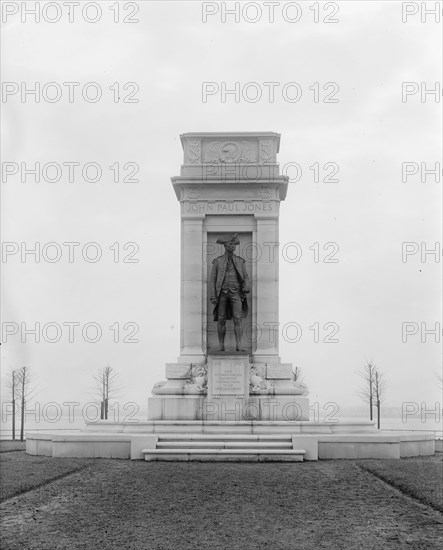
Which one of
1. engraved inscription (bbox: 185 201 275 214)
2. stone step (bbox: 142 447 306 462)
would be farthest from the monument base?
engraved inscription (bbox: 185 201 275 214)

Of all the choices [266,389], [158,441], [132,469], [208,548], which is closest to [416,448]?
[266,389]

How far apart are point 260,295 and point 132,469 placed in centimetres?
1003

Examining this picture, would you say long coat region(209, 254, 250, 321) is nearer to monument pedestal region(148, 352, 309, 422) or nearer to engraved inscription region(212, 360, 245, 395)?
engraved inscription region(212, 360, 245, 395)

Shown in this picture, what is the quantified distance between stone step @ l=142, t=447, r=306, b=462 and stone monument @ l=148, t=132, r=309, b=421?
5.56 metres

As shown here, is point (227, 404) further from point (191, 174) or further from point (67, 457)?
point (191, 174)

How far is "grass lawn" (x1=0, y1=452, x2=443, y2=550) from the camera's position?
10.3 m

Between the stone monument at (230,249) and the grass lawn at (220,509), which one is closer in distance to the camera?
the grass lawn at (220,509)

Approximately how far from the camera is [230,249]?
2530cm

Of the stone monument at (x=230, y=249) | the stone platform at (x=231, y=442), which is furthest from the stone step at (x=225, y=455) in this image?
the stone monument at (x=230, y=249)

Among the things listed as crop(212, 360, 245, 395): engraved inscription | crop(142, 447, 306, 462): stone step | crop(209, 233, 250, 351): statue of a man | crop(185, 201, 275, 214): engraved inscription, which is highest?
crop(185, 201, 275, 214): engraved inscription

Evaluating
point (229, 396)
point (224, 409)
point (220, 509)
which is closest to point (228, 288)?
point (229, 396)

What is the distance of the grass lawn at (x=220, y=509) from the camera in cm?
1029

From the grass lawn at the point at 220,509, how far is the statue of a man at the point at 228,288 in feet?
26.8

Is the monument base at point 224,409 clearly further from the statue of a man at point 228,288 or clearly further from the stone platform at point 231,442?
the statue of a man at point 228,288
